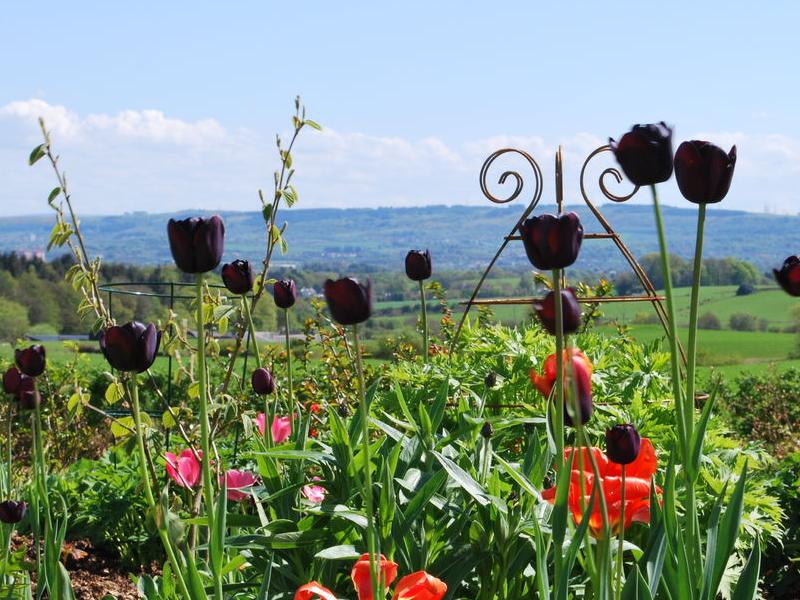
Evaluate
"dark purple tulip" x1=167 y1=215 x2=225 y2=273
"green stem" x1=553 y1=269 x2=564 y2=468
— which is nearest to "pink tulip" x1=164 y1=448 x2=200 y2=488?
"dark purple tulip" x1=167 y1=215 x2=225 y2=273

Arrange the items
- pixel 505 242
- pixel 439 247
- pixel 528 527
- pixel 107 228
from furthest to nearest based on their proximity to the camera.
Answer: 1. pixel 107 228
2. pixel 439 247
3. pixel 505 242
4. pixel 528 527

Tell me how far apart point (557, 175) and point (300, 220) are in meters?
161

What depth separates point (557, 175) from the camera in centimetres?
422

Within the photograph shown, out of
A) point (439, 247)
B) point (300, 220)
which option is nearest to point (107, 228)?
point (300, 220)

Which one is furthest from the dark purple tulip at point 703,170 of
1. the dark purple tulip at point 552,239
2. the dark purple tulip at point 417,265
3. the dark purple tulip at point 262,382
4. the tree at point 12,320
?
the tree at point 12,320

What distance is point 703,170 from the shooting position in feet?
5.05

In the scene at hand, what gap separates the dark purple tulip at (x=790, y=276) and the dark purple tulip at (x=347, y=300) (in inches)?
42.7

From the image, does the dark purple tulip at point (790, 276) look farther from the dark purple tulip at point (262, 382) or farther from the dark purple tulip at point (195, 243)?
the dark purple tulip at point (262, 382)

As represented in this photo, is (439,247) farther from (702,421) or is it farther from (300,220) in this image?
(702,421)

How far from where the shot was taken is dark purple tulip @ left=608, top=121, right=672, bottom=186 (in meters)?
1.48

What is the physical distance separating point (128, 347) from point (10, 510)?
1.13 metres

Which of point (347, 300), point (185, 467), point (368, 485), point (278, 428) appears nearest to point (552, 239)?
point (347, 300)

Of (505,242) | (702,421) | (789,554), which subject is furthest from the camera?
(505,242)

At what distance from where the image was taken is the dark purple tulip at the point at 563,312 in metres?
1.49
